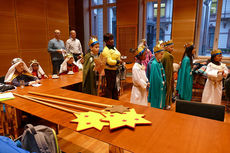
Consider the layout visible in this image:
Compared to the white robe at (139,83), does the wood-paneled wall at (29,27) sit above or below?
above

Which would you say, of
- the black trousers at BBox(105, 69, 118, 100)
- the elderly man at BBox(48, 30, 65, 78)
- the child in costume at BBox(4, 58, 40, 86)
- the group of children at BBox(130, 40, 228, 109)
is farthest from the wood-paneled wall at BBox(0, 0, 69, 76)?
the group of children at BBox(130, 40, 228, 109)

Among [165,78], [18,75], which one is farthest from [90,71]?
[165,78]

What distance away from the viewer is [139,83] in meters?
2.61

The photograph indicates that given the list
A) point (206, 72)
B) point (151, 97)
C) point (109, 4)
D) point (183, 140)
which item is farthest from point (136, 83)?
point (109, 4)

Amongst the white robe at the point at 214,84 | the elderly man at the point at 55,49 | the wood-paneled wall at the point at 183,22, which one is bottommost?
the white robe at the point at 214,84

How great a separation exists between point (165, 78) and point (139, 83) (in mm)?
828

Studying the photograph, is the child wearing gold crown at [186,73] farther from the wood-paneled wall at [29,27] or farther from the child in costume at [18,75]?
the wood-paneled wall at [29,27]

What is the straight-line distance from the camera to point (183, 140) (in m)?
1.23

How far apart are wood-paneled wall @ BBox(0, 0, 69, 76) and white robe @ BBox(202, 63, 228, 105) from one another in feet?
17.6

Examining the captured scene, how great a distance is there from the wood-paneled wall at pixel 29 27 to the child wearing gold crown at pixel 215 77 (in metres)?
5.39

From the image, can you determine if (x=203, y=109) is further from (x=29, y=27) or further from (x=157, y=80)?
(x=29, y=27)

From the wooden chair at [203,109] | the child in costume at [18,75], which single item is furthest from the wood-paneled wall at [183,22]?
the child in costume at [18,75]

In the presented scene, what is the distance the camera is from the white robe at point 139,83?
261cm

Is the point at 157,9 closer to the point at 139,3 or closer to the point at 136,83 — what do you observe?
the point at 139,3
